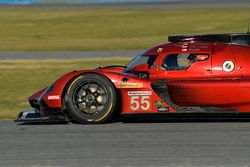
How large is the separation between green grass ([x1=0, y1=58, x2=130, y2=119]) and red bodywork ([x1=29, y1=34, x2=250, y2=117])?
7.62 feet

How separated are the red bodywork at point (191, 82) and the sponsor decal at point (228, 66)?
2 cm

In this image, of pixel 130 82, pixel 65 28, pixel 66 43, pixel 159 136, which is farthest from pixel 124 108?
pixel 65 28

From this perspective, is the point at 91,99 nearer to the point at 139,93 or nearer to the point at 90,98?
the point at 90,98

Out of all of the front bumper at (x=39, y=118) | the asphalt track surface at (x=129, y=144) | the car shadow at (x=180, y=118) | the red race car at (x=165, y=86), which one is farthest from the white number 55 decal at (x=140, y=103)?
the front bumper at (x=39, y=118)

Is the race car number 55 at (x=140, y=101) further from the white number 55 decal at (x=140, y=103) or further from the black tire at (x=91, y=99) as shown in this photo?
the black tire at (x=91, y=99)

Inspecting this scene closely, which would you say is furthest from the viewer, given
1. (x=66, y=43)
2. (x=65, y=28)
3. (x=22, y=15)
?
(x=22, y=15)

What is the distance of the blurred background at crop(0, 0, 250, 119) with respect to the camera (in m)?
17.3

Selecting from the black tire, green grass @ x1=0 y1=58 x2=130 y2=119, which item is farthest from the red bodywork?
green grass @ x1=0 y1=58 x2=130 y2=119

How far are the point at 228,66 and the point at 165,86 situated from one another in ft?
2.86

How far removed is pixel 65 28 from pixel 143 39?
25.0ft

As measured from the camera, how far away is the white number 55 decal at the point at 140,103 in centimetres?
941

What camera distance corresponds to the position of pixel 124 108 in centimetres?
951

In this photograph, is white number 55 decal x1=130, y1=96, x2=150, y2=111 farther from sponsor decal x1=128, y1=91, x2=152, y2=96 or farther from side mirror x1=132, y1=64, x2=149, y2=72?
side mirror x1=132, y1=64, x2=149, y2=72

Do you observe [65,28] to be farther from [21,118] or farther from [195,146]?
[195,146]
